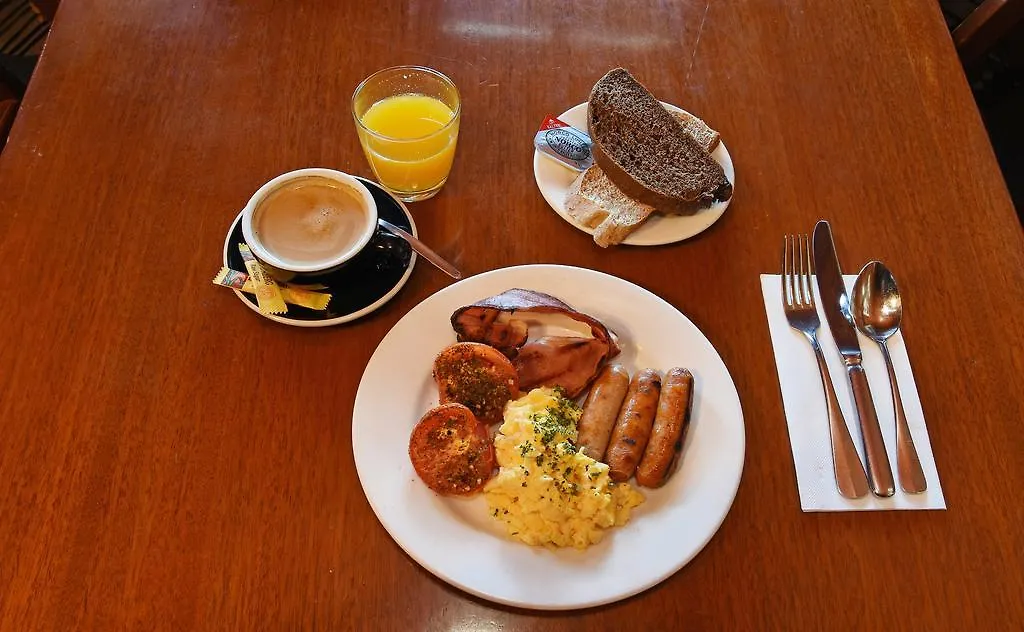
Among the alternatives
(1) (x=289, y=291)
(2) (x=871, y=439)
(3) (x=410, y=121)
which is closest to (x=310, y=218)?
(1) (x=289, y=291)

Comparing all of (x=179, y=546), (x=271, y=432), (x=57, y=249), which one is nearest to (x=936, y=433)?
(x=271, y=432)

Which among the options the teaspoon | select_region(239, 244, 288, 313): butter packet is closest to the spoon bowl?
the teaspoon

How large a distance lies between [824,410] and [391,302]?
31.7 inches

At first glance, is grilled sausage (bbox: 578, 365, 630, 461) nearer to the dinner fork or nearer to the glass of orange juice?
the dinner fork

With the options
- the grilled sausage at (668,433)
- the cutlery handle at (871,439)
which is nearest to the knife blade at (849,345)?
the cutlery handle at (871,439)

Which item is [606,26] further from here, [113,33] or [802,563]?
[802,563]

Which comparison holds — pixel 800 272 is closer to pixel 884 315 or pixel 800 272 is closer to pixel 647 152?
pixel 884 315

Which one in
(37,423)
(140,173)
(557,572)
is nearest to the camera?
(557,572)

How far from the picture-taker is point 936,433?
1195 mm

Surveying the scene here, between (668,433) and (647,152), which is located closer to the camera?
(668,433)

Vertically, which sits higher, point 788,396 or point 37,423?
point 788,396

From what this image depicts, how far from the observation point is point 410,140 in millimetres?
1274

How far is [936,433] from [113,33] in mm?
1963

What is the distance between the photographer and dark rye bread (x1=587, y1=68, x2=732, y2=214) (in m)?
1.36
